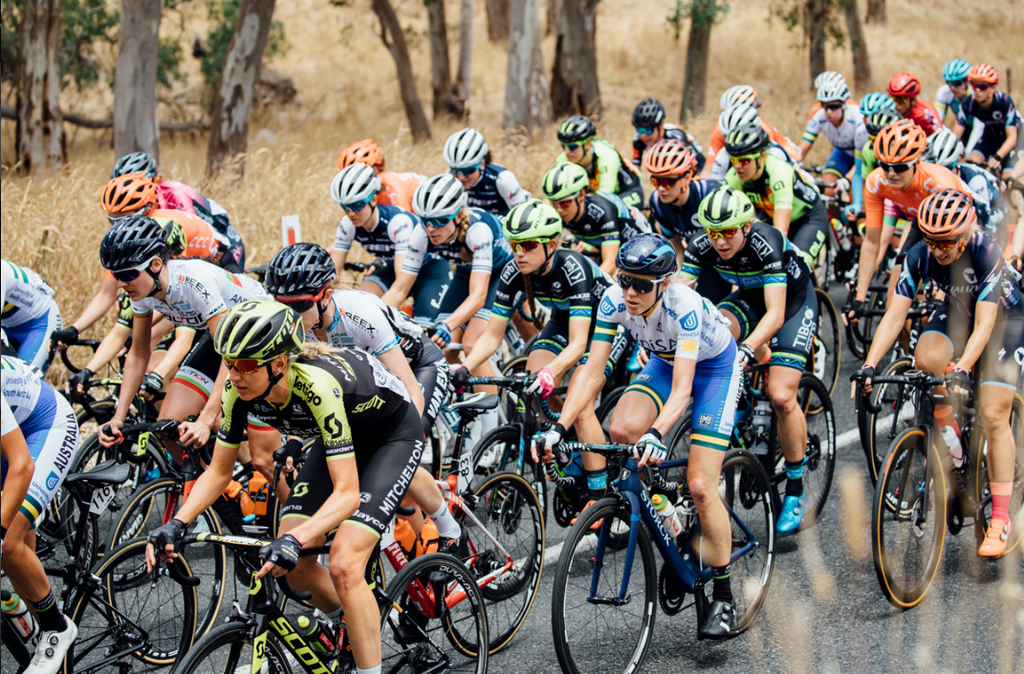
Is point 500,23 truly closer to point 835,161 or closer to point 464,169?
point 835,161

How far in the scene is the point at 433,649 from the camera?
14.7 ft

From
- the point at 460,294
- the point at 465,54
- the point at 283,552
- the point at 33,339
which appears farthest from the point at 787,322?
the point at 465,54

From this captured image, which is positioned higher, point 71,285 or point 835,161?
point 835,161

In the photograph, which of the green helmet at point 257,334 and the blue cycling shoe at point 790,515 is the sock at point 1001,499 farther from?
the green helmet at point 257,334

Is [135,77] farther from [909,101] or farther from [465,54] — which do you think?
[465,54]

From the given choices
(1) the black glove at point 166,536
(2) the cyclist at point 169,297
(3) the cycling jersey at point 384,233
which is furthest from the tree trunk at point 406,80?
(1) the black glove at point 166,536

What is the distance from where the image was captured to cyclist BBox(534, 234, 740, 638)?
4914 millimetres

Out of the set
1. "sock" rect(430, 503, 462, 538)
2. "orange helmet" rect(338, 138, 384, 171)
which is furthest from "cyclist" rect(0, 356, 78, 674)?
"orange helmet" rect(338, 138, 384, 171)

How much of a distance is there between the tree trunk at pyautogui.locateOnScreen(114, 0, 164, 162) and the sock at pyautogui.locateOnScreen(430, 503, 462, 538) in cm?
1089

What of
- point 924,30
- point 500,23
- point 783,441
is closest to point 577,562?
point 783,441

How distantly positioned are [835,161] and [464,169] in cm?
535

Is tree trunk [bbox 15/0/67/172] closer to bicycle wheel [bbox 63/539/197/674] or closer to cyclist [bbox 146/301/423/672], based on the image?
bicycle wheel [bbox 63/539/197/674]

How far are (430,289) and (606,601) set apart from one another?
3.71 metres

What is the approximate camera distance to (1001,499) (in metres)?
5.63
